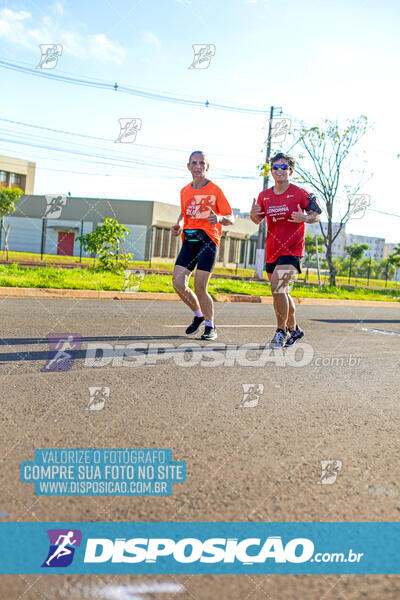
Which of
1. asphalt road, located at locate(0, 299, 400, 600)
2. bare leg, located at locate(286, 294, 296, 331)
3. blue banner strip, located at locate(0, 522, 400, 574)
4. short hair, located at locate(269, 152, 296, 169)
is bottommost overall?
blue banner strip, located at locate(0, 522, 400, 574)

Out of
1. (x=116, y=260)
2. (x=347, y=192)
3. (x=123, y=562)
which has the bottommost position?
Result: (x=123, y=562)

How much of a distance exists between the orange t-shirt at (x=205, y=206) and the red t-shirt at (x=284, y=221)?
1.55 ft

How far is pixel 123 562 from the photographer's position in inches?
64.2

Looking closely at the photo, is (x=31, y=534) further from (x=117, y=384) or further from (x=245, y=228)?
(x=245, y=228)

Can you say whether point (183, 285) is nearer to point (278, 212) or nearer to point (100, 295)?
point (278, 212)

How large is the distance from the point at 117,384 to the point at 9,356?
1160 mm

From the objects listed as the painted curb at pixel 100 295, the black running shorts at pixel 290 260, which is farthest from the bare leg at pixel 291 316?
the painted curb at pixel 100 295

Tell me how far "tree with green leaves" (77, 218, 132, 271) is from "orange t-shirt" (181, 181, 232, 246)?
991 centimetres

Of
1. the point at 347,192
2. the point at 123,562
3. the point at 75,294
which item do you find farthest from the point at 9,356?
the point at 347,192

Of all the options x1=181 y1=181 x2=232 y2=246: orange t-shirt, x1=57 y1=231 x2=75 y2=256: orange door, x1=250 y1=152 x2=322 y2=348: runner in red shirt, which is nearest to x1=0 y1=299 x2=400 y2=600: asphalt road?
x1=250 y1=152 x2=322 y2=348: runner in red shirt

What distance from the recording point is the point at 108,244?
1606 centimetres

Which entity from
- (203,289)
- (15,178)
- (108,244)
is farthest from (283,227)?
(15,178)

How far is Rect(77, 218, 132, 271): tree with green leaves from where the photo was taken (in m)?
15.9

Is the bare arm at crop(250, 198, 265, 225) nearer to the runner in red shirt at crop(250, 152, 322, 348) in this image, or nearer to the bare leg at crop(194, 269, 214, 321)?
the runner in red shirt at crop(250, 152, 322, 348)
